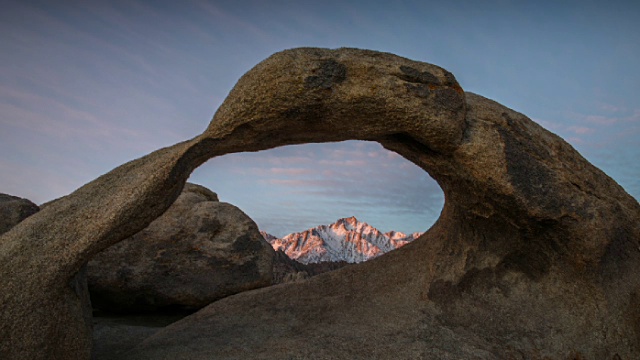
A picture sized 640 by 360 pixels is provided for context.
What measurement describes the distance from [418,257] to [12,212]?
7720mm

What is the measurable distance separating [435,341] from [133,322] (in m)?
6.82

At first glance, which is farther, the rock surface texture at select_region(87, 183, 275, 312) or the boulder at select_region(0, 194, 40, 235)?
the rock surface texture at select_region(87, 183, 275, 312)

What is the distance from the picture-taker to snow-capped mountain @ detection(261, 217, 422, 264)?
85.6 meters

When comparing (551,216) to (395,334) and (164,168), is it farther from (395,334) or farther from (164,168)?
(164,168)

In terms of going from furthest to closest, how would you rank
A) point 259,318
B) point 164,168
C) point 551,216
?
point 259,318 → point 551,216 → point 164,168

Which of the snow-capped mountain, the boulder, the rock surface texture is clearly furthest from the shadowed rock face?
the snow-capped mountain

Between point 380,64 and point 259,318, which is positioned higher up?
point 380,64

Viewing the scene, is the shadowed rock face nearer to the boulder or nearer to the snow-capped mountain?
the boulder

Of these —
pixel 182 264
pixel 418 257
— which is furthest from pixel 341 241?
pixel 418 257

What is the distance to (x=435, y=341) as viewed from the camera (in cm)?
654

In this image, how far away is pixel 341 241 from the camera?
91125 millimetres

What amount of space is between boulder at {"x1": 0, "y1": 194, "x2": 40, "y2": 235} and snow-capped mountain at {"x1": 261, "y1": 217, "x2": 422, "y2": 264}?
244 ft

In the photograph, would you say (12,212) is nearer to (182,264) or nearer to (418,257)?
(182,264)

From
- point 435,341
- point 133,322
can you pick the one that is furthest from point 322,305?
point 133,322
